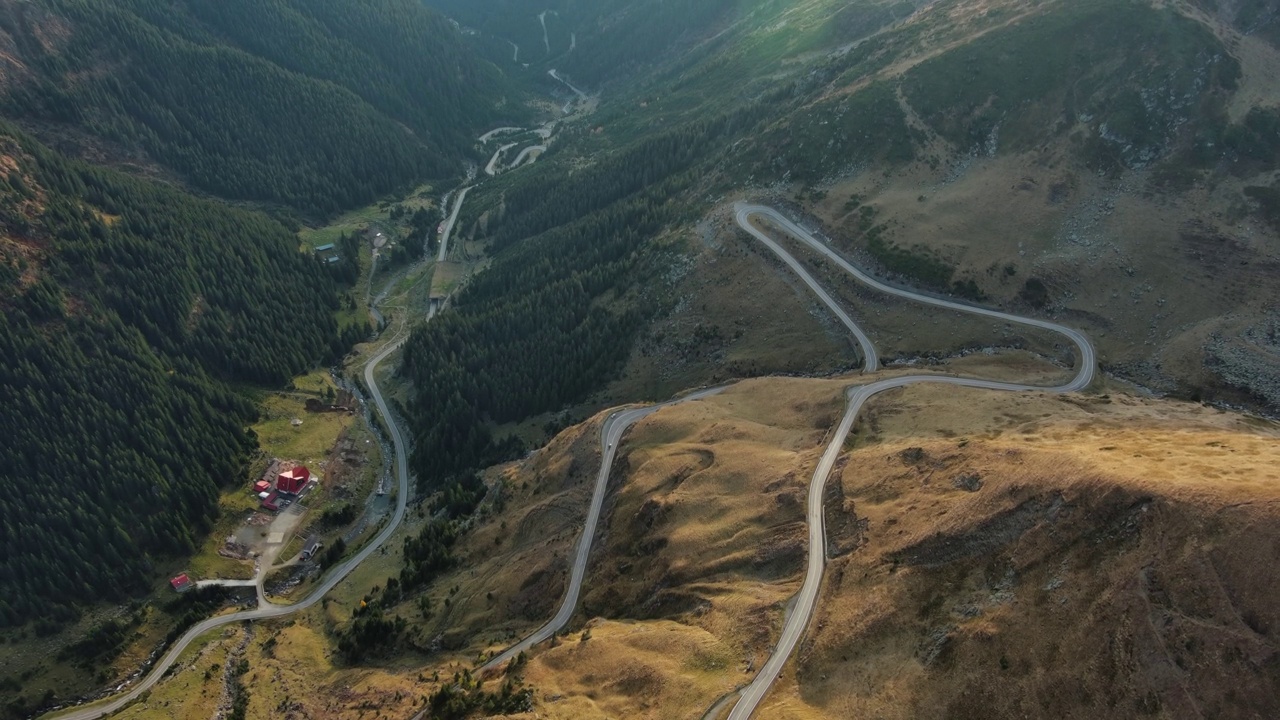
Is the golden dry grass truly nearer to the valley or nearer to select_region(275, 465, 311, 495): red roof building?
the valley

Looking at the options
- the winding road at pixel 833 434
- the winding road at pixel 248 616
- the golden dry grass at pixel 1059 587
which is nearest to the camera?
the golden dry grass at pixel 1059 587

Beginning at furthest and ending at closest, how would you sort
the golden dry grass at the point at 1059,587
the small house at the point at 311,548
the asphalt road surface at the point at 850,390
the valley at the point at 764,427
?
1. the small house at the point at 311,548
2. the asphalt road surface at the point at 850,390
3. the valley at the point at 764,427
4. the golden dry grass at the point at 1059,587

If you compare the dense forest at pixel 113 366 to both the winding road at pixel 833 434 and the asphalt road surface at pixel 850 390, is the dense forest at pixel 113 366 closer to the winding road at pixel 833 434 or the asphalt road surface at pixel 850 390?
the winding road at pixel 833 434

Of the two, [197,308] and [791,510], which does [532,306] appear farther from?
[791,510]

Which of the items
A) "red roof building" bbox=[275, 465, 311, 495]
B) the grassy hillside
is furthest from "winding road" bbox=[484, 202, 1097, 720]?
"red roof building" bbox=[275, 465, 311, 495]

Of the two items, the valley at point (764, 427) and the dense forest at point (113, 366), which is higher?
the dense forest at point (113, 366)

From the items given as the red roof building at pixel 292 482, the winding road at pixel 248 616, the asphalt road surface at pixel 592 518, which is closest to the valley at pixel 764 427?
the asphalt road surface at pixel 592 518

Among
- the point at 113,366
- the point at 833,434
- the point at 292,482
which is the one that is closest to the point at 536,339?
the point at 292,482

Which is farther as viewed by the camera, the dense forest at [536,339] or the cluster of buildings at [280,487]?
the dense forest at [536,339]
